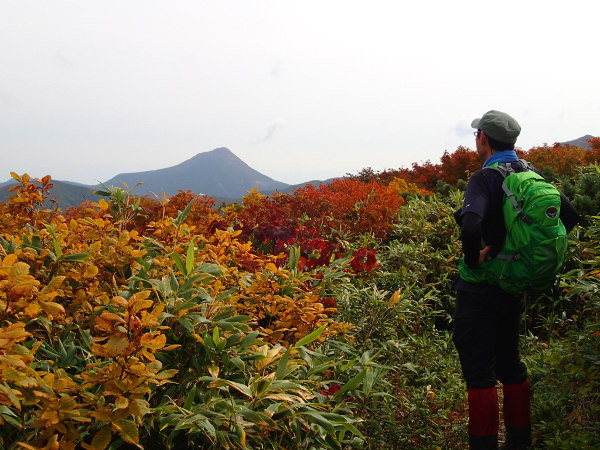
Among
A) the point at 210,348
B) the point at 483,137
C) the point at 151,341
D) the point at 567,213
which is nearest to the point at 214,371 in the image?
the point at 210,348

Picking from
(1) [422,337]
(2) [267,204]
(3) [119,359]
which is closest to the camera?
(3) [119,359]

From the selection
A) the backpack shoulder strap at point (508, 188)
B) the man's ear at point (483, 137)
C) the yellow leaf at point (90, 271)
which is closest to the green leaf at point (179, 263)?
the yellow leaf at point (90, 271)

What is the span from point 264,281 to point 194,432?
0.89 metres

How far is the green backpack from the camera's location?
8.70 ft

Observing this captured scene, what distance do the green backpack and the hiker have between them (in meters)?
0.04

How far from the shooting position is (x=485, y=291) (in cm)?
289

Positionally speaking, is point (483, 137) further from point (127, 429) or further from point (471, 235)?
point (127, 429)

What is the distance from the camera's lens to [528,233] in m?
2.69

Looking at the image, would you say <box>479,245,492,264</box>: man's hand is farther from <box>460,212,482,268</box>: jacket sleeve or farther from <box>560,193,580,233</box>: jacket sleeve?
<box>560,193,580,233</box>: jacket sleeve

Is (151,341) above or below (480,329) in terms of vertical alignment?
above

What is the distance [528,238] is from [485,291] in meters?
0.40

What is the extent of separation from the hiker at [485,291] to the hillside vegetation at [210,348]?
0.44 metres

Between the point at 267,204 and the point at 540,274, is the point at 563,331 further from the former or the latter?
the point at 267,204

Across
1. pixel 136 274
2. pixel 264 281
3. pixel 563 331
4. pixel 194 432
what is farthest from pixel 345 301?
pixel 563 331
